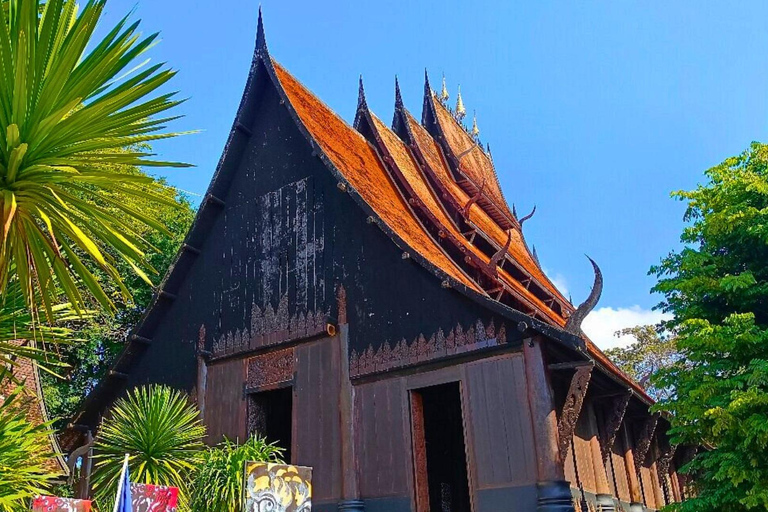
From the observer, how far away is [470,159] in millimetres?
18594

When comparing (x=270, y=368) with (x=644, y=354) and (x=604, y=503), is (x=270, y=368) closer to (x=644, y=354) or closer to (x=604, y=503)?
(x=604, y=503)

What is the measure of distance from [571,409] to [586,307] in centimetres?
113

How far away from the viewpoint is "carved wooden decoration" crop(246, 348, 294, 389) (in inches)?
381

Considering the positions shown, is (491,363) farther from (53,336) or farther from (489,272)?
(53,336)

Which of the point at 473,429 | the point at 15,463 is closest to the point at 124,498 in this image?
the point at 15,463

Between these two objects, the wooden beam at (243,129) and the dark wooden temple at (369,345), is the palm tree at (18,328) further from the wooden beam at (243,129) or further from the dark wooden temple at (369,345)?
the wooden beam at (243,129)

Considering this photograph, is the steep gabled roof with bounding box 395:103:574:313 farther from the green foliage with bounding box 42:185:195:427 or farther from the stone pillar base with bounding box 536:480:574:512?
the green foliage with bounding box 42:185:195:427

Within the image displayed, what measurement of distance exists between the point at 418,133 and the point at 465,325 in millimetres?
8459

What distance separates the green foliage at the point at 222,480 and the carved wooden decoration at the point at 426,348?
5.64 ft

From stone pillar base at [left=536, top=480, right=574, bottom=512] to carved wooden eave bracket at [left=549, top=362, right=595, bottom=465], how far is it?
0.24 m

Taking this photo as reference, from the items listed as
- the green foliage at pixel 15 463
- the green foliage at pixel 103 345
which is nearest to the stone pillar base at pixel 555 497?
the green foliage at pixel 15 463

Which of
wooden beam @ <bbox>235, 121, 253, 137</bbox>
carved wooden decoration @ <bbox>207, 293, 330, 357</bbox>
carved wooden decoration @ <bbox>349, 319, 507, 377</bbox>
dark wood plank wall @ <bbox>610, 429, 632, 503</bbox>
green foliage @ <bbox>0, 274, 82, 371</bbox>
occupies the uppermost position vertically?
wooden beam @ <bbox>235, 121, 253, 137</bbox>

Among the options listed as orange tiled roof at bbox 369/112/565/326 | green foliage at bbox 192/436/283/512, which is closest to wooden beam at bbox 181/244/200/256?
orange tiled roof at bbox 369/112/565/326

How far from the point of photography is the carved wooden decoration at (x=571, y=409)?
7441 mm
